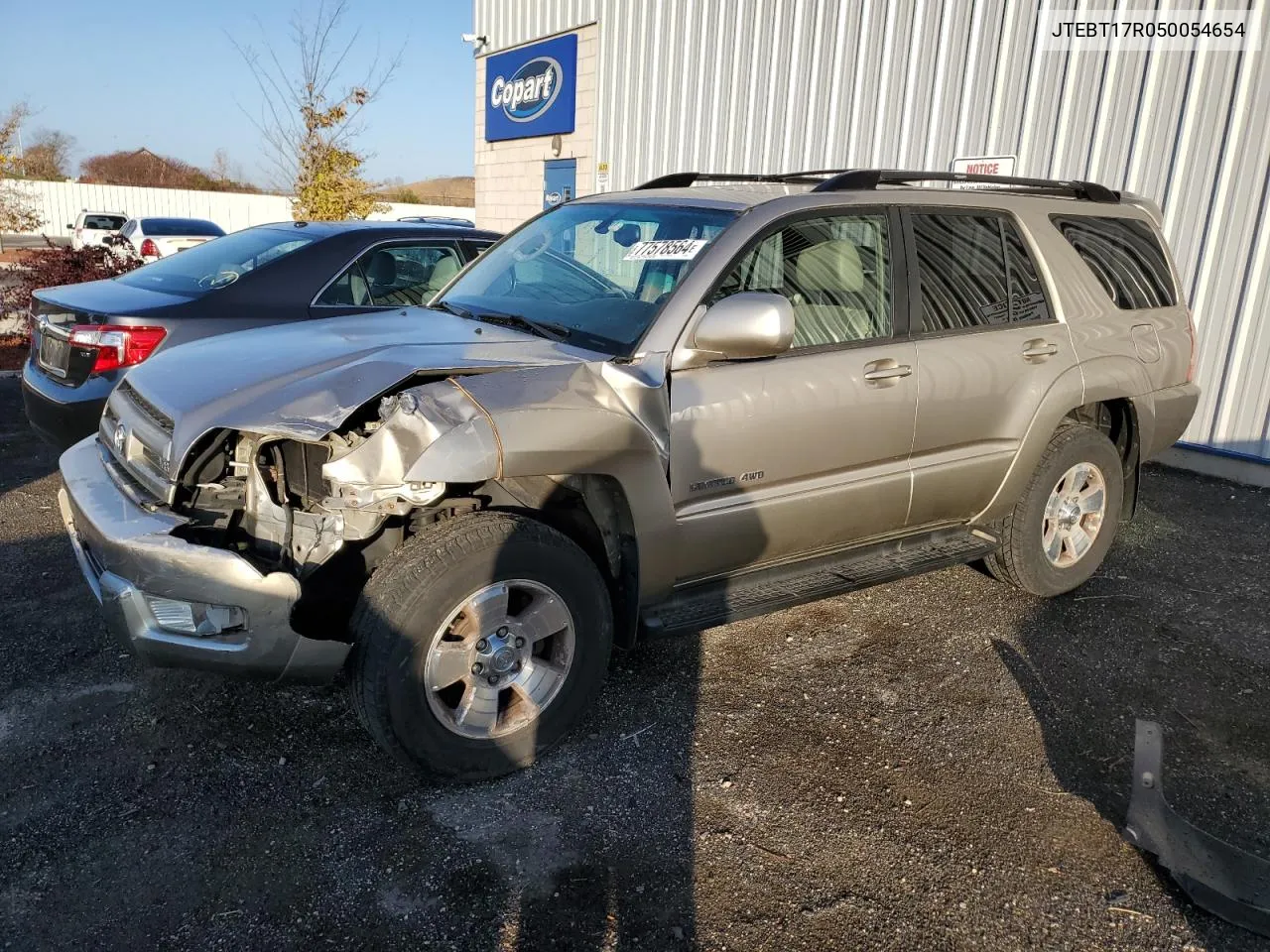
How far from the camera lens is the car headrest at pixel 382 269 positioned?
18.2ft

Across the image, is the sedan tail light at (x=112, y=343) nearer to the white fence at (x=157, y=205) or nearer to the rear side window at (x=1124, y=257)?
the rear side window at (x=1124, y=257)

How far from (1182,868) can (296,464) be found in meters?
3.01

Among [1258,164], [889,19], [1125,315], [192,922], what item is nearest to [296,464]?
[192,922]

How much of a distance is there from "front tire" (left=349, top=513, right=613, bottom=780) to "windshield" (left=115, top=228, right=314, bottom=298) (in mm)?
3321

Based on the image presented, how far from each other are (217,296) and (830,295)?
11.5ft

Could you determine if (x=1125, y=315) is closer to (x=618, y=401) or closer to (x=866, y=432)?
(x=866, y=432)

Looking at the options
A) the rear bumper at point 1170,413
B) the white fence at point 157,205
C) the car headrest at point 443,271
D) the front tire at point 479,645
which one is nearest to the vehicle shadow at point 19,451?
the car headrest at point 443,271

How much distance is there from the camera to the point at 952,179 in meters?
4.12

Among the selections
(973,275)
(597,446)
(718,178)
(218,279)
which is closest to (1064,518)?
(973,275)

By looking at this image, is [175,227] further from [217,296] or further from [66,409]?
[66,409]

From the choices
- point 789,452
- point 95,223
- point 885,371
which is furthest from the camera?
point 95,223

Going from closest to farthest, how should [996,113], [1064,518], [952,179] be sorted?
1. [952,179]
2. [1064,518]
3. [996,113]

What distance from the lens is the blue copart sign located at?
12617 mm

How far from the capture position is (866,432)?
3.57 metres
